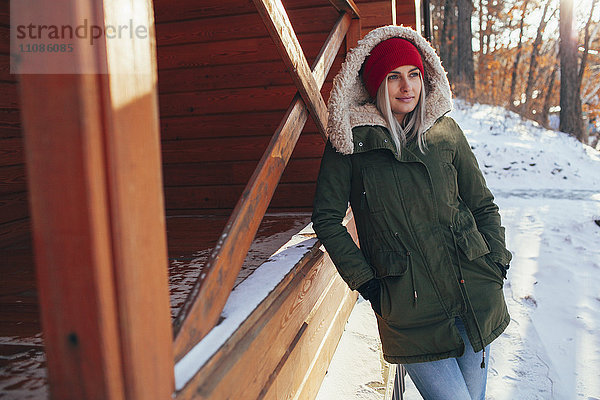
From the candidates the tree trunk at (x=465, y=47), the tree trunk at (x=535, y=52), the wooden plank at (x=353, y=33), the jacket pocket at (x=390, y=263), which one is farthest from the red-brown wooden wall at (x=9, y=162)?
the tree trunk at (x=535, y=52)

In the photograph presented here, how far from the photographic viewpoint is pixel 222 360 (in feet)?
3.88

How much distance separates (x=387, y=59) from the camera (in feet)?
6.28

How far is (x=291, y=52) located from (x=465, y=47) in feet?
43.8

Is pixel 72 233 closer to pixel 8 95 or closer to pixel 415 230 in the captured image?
pixel 415 230

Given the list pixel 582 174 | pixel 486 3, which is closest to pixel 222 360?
pixel 582 174

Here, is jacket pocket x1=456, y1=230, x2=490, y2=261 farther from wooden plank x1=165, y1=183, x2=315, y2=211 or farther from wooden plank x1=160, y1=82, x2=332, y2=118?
wooden plank x1=160, y1=82, x2=332, y2=118

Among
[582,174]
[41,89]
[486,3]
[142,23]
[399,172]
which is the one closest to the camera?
[41,89]

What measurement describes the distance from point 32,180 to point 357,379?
2.31 metres

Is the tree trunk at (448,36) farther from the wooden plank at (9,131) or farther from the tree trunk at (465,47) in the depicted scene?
the wooden plank at (9,131)

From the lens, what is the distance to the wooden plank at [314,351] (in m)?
1.76

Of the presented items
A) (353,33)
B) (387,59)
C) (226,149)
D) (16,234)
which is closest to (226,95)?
Result: (226,149)

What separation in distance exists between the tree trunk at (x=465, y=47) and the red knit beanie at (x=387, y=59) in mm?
12725

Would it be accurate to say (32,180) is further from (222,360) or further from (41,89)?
(222,360)

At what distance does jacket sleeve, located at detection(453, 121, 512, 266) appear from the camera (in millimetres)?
1886
